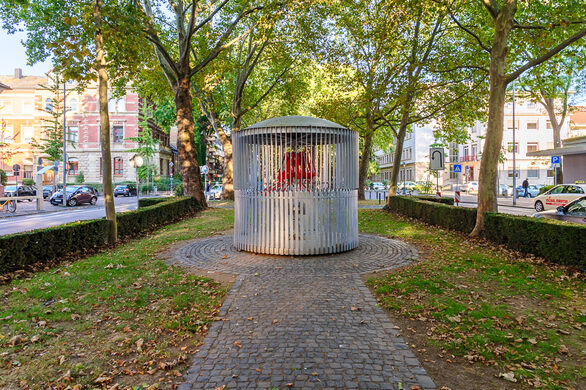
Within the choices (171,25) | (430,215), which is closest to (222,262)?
(430,215)

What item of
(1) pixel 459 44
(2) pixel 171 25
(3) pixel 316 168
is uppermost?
(2) pixel 171 25

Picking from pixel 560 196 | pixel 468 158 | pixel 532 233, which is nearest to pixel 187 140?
pixel 532 233

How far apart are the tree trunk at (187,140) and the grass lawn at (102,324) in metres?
12.6

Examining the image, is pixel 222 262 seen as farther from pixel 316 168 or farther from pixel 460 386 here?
pixel 460 386

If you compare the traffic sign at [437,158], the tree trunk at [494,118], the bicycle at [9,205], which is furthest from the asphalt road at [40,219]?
the traffic sign at [437,158]

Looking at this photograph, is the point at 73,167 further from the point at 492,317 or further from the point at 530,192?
the point at 492,317

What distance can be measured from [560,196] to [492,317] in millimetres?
19147

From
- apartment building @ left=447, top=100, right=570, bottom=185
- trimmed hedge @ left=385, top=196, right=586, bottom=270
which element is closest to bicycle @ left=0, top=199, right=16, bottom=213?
trimmed hedge @ left=385, top=196, right=586, bottom=270

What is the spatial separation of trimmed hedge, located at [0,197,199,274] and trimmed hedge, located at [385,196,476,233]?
1076 cm

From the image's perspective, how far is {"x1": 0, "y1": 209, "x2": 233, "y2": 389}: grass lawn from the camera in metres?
3.61

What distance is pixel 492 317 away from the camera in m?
4.97

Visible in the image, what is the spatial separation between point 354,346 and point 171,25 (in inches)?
978

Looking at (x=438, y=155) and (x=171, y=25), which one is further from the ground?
(x=171, y=25)

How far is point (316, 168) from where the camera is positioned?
8.74 metres
